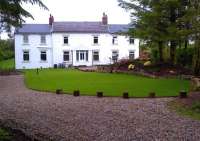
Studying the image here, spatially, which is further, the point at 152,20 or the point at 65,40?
the point at 65,40

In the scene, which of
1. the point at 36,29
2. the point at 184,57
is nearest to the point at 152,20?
the point at 184,57

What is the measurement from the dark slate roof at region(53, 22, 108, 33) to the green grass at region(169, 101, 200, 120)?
148 feet

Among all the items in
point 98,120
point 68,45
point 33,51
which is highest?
point 68,45

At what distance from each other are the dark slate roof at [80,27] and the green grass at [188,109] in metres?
45.0

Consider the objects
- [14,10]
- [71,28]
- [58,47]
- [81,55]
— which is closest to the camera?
[14,10]

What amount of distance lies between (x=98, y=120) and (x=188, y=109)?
3.57m

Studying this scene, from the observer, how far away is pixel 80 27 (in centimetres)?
6025

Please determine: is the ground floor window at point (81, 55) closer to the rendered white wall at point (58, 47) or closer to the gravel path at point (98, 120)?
the rendered white wall at point (58, 47)

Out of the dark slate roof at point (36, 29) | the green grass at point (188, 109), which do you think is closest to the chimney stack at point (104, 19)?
the dark slate roof at point (36, 29)

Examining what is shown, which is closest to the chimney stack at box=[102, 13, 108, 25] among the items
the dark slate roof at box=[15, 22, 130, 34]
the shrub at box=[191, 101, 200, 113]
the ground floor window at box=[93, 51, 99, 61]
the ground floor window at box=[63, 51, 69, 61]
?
the dark slate roof at box=[15, 22, 130, 34]

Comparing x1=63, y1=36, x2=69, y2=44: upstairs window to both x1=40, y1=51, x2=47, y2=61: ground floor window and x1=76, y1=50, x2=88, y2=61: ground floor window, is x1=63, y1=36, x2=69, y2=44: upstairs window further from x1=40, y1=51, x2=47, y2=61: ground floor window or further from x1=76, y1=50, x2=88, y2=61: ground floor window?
x1=40, y1=51, x2=47, y2=61: ground floor window

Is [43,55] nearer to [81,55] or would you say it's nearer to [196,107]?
[81,55]

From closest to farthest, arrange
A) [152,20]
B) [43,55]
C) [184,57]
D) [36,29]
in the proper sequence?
1. [152,20]
2. [184,57]
3. [43,55]
4. [36,29]

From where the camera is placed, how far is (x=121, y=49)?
60906mm
